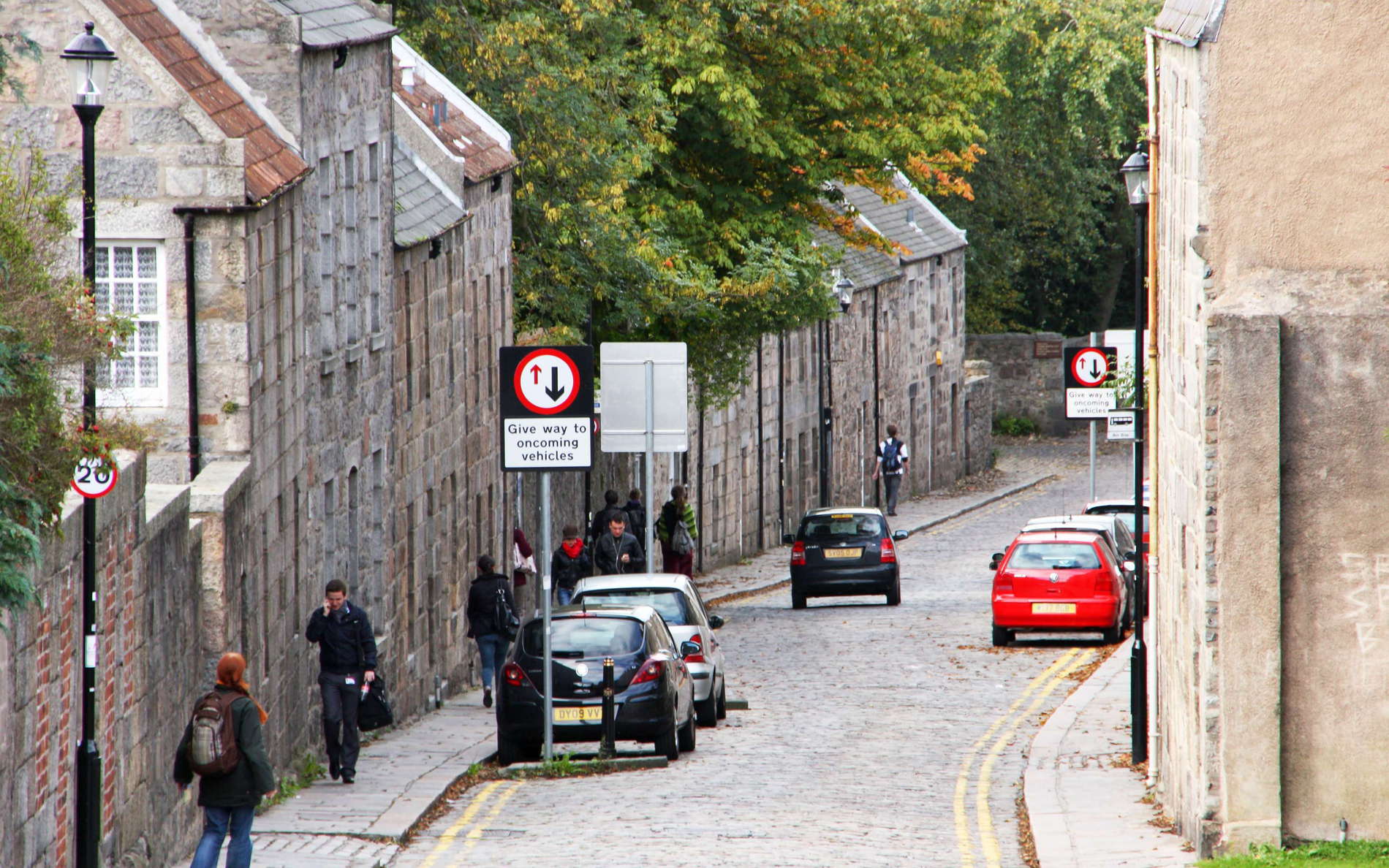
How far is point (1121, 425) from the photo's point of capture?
31.1 metres

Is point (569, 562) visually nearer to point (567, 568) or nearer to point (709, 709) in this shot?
point (567, 568)

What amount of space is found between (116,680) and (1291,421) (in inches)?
284

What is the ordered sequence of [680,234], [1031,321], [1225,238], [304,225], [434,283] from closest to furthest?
[1225,238] → [304,225] → [434,283] → [680,234] → [1031,321]

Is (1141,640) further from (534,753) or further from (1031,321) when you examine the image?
(1031,321)

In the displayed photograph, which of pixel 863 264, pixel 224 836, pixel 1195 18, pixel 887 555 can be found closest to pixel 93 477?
pixel 224 836

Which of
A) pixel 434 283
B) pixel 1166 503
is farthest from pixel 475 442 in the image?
pixel 1166 503

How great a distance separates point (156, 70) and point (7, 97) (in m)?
1.29

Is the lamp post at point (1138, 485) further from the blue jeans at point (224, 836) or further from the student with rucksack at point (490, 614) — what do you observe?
the blue jeans at point (224, 836)

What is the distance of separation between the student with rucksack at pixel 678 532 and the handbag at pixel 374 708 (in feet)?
49.8

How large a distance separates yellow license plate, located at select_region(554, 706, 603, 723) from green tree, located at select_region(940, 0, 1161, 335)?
34.5 meters

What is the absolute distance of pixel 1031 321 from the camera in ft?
256

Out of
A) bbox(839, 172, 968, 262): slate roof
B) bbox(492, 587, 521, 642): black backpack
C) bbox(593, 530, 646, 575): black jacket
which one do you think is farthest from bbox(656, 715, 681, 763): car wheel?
bbox(839, 172, 968, 262): slate roof

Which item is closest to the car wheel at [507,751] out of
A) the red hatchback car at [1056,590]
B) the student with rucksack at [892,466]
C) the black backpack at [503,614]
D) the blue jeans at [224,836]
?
the black backpack at [503,614]

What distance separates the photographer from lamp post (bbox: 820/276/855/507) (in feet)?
171
